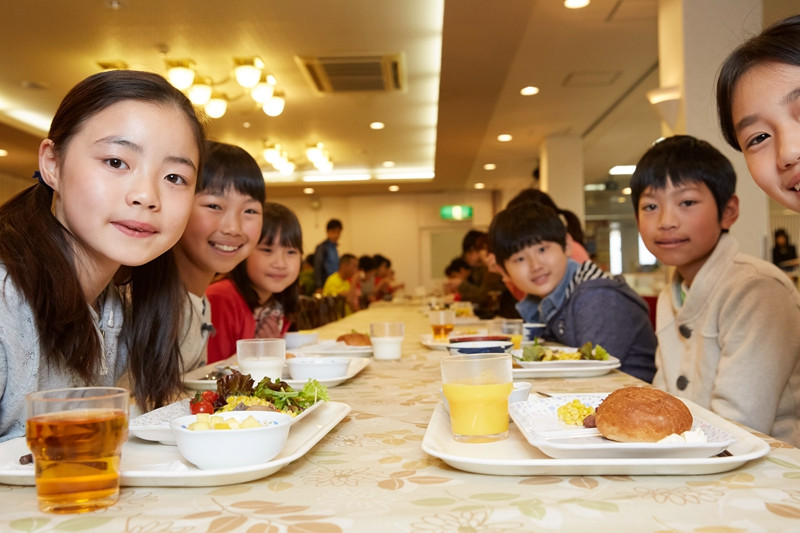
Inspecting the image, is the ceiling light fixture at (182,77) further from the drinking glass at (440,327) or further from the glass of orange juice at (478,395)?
the glass of orange juice at (478,395)

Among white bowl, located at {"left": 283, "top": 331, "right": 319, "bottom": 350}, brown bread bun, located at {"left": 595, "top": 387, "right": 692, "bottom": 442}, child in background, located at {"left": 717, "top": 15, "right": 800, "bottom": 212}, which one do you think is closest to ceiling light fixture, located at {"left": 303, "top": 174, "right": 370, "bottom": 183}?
white bowl, located at {"left": 283, "top": 331, "right": 319, "bottom": 350}

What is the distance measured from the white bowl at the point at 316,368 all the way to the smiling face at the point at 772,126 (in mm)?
1002

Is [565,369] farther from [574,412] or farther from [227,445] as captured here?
[227,445]

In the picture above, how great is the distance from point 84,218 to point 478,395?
78 cm

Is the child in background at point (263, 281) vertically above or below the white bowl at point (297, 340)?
above

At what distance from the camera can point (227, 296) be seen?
9.19 feet

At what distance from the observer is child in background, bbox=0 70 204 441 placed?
3.81ft

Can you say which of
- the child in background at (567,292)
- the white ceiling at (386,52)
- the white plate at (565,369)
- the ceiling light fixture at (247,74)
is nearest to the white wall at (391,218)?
the white ceiling at (386,52)

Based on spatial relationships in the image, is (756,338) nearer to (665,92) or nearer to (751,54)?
(751,54)

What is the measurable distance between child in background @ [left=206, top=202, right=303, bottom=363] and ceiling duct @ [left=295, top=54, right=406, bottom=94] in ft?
11.2

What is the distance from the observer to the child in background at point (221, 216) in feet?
7.50

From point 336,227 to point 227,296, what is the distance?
7.52m

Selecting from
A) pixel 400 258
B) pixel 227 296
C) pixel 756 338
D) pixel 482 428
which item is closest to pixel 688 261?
pixel 756 338

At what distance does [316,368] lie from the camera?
160 centimetres
